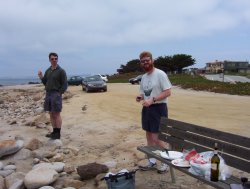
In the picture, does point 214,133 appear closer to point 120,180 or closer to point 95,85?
point 120,180

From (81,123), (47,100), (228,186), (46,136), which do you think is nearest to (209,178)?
(228,186)

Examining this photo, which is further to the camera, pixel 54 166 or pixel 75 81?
pixel 75 81

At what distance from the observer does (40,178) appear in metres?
6.44

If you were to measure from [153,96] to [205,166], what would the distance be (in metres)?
1.79

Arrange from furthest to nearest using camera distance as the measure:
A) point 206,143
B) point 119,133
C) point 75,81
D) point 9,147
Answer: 1. point 75,81
2. point 119,133
3. point 9,147
4. point 206,143

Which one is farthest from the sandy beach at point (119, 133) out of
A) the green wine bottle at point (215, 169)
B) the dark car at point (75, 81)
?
the dark car at point (75, 81)

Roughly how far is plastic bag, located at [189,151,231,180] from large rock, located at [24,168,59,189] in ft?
8.31

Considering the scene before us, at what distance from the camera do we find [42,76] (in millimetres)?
9539

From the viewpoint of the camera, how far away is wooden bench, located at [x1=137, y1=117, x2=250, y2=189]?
4664 mm

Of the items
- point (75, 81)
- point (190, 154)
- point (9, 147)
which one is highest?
point (190, 154)

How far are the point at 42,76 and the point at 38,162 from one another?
2.35m

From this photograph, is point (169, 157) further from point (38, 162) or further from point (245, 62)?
point (245, 62)

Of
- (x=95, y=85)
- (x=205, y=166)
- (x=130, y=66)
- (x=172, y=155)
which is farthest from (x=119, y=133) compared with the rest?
(x=130, y=66)

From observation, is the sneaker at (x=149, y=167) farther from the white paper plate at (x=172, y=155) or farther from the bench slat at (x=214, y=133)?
the white paper plate at (x=172, y=155)
